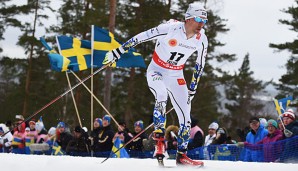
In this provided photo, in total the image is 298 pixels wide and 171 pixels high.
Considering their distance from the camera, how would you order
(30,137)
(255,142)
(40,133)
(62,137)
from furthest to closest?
(40,133) < (30,137) < (62,137) < (255,142)

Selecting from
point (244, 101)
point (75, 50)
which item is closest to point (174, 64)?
point (75, 50)

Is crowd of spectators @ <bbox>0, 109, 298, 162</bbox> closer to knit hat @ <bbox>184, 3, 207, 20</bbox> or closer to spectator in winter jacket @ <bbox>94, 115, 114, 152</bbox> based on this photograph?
spectator in winter jacket @ <bbox>94, 115, 114, 152</bbox>

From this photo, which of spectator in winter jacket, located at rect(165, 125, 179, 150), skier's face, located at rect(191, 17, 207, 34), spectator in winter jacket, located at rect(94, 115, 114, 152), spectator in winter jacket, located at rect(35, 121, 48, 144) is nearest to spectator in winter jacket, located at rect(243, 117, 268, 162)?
spectator in winter jacket, located at rect(165, 125, 179, 150)

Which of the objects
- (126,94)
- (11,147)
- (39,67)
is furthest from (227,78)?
(11,147)

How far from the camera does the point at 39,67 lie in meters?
38.1

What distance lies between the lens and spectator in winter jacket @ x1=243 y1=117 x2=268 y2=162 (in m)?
9.64

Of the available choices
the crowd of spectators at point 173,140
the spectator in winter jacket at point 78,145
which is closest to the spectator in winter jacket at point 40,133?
the crowd of spectators at point 173,140

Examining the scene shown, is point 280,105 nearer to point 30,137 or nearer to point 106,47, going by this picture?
point 106,47

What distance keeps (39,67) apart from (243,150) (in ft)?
97.9

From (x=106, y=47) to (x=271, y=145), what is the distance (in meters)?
6.37

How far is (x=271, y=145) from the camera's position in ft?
30.7

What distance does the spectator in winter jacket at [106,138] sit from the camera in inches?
459

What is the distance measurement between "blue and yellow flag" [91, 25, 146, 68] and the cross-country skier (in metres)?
7.49

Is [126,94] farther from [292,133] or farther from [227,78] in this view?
[292,133]
